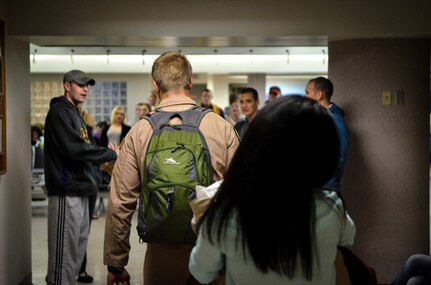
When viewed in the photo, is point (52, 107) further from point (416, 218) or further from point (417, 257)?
point (416, 218)

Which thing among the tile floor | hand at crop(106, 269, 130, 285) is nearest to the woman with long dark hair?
hand at crop(106, 269, 130, 285)

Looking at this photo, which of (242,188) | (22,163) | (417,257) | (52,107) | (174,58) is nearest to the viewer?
(242,188)

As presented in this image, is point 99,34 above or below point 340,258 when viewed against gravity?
above

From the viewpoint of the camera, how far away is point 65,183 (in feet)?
13.6

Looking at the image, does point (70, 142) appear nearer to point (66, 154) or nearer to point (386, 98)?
point (66, 154)

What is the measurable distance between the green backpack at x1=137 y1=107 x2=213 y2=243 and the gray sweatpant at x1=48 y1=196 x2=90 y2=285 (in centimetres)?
201

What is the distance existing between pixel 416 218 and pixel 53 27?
326 cm

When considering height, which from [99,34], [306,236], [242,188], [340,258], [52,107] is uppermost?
[99,34]

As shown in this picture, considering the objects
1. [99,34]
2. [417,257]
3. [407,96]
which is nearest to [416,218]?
[407,96]

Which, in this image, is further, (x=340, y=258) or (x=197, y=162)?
(x=197, y=162)

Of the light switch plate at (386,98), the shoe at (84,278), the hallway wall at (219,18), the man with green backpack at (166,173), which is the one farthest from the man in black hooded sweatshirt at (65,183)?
the light switch plate at (386,98)

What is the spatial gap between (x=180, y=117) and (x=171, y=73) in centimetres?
20

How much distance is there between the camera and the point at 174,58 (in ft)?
8.13

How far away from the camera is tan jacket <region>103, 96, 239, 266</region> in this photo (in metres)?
2.39
